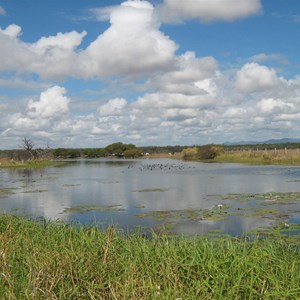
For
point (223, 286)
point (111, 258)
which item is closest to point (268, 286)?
point (223, 286)

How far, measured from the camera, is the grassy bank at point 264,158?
49.8 meters

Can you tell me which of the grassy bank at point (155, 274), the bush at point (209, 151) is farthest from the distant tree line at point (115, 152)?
the grassy bank at point (155, 274)

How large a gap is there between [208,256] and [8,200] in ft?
54.8

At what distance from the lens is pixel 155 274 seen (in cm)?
595

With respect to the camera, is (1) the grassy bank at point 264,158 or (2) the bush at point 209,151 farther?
(2) the bush at point 209,151

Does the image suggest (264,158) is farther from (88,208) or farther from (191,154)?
(88,208)

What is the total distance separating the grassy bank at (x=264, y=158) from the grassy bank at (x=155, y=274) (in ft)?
145

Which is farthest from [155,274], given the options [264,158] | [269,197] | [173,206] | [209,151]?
[209,151]

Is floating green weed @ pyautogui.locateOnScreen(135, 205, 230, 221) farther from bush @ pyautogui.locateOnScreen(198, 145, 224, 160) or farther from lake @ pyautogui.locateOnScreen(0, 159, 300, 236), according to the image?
bush @ pyautogui.locateOnScreen(198, 145, 224, 160)

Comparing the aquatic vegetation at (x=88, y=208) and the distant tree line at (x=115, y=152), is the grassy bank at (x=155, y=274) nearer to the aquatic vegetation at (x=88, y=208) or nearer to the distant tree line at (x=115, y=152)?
the aquatic vegetation at (x=88, y=208)

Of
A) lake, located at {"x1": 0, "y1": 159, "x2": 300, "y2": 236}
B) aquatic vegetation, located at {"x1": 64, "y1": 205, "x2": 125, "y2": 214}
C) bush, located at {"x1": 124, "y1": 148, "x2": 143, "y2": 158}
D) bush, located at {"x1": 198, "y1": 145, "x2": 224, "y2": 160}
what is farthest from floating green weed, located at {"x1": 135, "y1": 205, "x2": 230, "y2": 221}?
bush, located at {"x1": 124, "y1": 148, "x2": 143, "y2": 158}

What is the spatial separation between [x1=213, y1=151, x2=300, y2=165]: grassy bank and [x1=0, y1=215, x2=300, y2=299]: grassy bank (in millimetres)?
44246

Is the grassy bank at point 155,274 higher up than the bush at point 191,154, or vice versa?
the bush at point 191,154

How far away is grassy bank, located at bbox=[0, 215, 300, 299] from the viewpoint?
5.39 m
